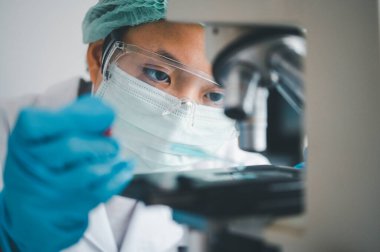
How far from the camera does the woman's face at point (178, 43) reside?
36.3 inches

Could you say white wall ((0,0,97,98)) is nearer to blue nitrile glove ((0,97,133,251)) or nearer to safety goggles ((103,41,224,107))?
safety goggles ((103,41,224,107))

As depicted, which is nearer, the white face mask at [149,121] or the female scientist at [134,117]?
the female scientist at [134,117]

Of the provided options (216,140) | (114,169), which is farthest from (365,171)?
(216,140)

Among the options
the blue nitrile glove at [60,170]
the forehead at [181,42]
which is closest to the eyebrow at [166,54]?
the forehead at [181,42]

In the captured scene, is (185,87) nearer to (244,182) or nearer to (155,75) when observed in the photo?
(155,75)

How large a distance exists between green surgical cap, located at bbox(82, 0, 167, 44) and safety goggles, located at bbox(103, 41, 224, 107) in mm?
60

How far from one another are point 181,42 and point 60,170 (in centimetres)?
54

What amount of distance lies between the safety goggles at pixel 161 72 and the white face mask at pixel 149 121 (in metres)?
0.02

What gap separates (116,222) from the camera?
108 centimetres

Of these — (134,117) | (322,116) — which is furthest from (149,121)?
(322,116)

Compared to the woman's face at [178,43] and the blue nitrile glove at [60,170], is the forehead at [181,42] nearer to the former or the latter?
the woman's face at [178,43]

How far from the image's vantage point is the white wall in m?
1.22

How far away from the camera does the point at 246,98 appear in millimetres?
460

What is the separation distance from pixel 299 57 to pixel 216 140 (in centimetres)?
66
